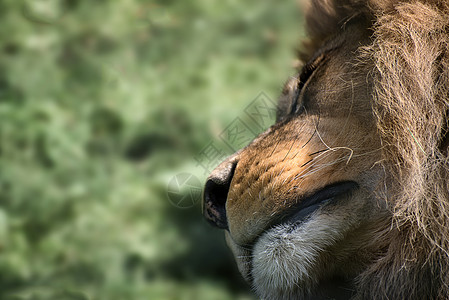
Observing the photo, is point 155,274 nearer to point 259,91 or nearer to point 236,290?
point 236,290

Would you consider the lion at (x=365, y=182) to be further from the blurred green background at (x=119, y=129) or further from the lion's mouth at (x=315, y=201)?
the blurred green background at (x=119, y=129)

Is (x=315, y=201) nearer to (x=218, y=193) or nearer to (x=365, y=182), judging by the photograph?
(x=365, y=182)

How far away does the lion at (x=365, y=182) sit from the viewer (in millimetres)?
1909

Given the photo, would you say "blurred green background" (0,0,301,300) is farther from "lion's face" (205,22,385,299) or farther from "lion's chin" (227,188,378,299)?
"lion's chin" (227,188,378,299)

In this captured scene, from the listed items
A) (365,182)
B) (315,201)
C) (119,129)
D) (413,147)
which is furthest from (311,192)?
(119,129)

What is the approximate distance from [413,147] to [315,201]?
333 millimetres

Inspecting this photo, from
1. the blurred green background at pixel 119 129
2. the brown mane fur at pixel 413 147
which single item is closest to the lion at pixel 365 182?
the brown mane fur at pixel 413 147

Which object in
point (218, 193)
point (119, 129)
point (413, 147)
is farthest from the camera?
point (119, 129)

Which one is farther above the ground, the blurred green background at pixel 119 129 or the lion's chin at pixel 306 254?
the blurred green background at pixel 119 129

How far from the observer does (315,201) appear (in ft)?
6.58

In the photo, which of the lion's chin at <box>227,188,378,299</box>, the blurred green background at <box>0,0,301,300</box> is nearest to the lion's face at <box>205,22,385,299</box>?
the lion's chin at <box>227,188,378,299</box>

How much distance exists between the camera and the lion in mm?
1909

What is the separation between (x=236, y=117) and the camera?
347cm

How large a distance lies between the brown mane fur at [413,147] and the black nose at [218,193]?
51 centimetres
